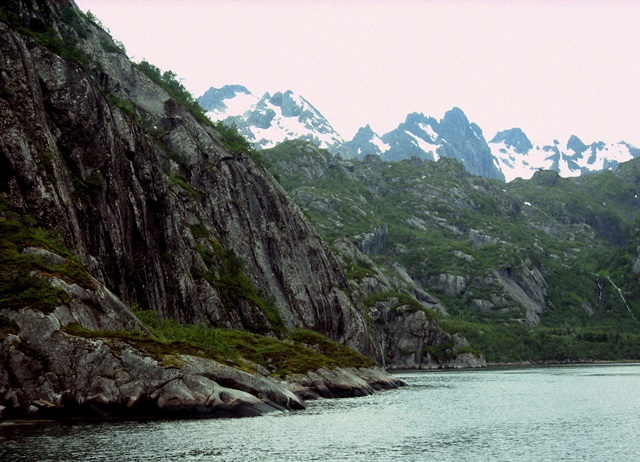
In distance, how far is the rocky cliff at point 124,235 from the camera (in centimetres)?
5850

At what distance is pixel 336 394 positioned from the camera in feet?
337

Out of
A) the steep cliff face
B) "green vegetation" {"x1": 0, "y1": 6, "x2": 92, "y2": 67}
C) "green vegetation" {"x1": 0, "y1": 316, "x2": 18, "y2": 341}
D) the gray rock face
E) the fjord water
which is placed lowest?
the fjord water

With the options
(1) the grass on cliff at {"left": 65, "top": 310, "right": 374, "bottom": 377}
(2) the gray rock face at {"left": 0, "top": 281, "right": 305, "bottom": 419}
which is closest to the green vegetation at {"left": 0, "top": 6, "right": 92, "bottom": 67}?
(1) the grass on cliff at {"left": 65, "top": 310, "right": 374, "bottom": 377}

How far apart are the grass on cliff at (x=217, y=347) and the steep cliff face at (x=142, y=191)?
11.0m

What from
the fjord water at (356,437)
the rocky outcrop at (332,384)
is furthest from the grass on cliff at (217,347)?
the fjord water at (356,437)

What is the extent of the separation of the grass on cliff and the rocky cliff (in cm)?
146

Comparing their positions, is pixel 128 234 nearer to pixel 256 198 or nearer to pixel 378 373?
pixel 378 373

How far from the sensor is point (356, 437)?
56438mm

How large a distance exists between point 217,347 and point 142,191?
124 ft

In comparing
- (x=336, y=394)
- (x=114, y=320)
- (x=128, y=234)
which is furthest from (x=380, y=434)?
(x=128, y=234)

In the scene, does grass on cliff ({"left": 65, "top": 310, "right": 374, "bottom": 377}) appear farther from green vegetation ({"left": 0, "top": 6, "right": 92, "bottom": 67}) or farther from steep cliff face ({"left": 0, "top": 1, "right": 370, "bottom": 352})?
green vegetation ({"left": 0, "top": 6, "right": 92, "bottom": 67})

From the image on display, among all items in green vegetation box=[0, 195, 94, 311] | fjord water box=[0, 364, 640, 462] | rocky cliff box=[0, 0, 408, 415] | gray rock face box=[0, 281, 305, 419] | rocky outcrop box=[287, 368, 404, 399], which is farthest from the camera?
rocky outcrop box=[287, 368, 404, 399]

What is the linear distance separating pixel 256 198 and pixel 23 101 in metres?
86.9

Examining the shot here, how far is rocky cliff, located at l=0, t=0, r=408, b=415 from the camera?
58500 millimetres
